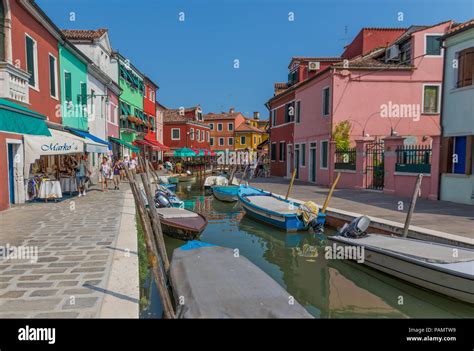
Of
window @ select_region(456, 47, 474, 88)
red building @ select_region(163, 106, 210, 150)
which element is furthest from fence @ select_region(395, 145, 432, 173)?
red building @ select_region(163, 106, 210, 150)

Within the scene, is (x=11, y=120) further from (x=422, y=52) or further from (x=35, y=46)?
(x=422, y=52)

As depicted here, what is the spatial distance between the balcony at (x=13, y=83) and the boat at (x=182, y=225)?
5.41 metres

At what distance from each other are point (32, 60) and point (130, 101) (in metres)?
18.0

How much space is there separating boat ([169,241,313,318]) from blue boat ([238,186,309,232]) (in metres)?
4.89

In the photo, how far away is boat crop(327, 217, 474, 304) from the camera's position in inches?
217

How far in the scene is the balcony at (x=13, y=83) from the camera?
29.7ft

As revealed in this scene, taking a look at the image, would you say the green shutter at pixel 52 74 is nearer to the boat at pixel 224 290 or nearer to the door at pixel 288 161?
the boat at pixel 224 290

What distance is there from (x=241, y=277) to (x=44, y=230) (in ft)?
16.9

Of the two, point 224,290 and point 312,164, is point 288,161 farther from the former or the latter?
point 224,290

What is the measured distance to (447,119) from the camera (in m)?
12.7

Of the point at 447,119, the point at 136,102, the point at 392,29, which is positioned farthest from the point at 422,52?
the point at 136,102

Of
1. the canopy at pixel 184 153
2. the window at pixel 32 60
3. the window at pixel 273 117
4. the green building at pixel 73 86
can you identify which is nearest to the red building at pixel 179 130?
the canopy at pixel 184 153

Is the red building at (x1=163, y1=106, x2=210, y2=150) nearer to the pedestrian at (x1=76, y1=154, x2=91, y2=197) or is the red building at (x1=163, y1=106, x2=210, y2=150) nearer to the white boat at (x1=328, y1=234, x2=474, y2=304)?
the pedestrian at (x1=76, y1=154, x2=91, y2=197)
